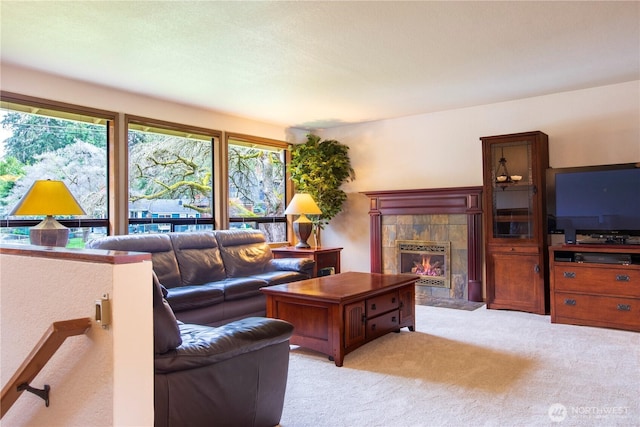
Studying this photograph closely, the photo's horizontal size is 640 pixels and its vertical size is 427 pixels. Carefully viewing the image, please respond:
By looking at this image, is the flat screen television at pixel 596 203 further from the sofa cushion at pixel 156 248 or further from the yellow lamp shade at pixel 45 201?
the yellow lamp shade at pixel 45 201

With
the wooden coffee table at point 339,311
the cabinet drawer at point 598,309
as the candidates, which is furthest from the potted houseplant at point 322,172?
the cabinet drawer at point 598,309

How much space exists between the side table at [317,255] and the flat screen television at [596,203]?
2.53m

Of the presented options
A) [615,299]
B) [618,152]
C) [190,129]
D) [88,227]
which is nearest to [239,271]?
[88,227]

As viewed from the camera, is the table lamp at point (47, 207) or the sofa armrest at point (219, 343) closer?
the sofa armrest at point (219, 343)

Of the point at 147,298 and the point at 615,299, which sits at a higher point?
the point at 147,298

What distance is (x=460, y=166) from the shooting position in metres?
5.71

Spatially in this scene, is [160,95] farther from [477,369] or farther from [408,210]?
[477,369]

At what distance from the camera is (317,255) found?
17.6ft

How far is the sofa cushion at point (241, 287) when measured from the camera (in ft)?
13.2

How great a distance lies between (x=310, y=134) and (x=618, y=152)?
3997mm

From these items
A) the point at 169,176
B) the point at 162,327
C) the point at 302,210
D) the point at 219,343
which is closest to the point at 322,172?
the point at 302,210

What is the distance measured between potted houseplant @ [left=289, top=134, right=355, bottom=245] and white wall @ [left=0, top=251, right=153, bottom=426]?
4.67 meters

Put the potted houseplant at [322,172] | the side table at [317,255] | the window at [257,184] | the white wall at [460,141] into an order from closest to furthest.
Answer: the white wall at [460,141], the side table at [317,255], the window at [257,184], the potted houseplant at [322,172]

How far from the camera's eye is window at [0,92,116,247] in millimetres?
3918
